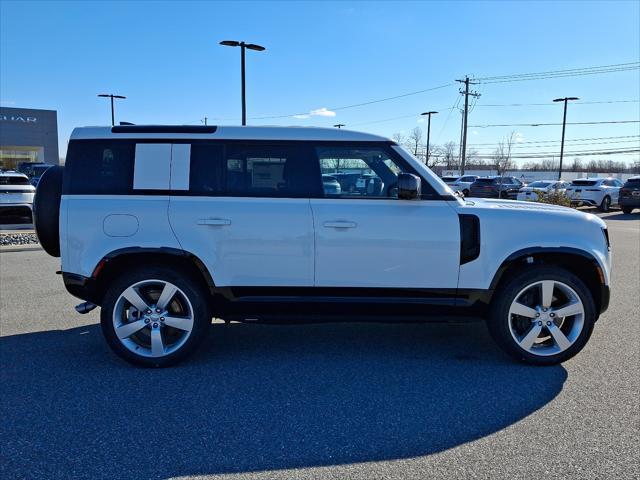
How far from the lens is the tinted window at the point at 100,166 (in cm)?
416

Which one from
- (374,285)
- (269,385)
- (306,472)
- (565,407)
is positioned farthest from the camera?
(374,285)

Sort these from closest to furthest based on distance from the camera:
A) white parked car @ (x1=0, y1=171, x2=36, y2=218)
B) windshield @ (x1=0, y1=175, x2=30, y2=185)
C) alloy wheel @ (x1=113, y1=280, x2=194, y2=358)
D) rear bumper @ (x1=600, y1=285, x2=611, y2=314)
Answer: alloy wheel @ (x1=113, y1=280, x2=194, y2=358), rear bumper @ (x1=600, y1=285, x2=611, y2=314), white parked car @ (x1=0, y1=171, x2=36, y2=218), windshield @ (x1=0, y1=175, x2=30, y2=185)

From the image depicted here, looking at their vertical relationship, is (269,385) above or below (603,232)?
below

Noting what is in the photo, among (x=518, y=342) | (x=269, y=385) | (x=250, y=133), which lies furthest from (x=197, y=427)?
(x=518, y=342)

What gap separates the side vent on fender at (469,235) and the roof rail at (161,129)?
222 centimetres

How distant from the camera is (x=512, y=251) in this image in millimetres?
4176

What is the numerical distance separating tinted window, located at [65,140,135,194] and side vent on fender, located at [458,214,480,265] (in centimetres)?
276

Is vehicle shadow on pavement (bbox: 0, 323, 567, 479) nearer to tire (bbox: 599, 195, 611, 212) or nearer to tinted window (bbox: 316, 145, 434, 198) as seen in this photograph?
tinted window (bbox: 316, 145, 434, 198)

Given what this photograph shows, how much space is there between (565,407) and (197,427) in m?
2.54

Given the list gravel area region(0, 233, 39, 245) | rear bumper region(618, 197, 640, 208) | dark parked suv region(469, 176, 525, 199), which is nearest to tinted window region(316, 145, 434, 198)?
gravel area region(0, 233, 39, 245)

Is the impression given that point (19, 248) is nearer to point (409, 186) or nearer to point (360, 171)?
point (360, 171)

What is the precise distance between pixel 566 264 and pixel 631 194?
20388 millimetres

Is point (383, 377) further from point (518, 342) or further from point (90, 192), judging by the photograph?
point (90, 192)

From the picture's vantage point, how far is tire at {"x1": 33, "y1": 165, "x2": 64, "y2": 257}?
14.3 ft
